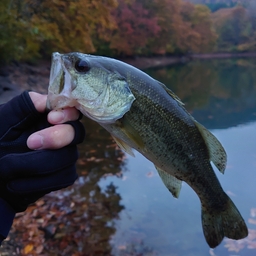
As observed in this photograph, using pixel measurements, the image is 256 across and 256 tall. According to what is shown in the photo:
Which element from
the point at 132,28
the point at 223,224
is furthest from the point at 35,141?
the point at 132,28

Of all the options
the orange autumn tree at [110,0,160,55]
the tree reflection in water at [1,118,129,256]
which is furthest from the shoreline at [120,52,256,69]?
the tree reflection in water at [1,118,129,256]

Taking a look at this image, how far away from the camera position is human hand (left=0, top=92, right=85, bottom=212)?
213 cm

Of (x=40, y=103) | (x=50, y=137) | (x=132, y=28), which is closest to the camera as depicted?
(x=50, y=137)

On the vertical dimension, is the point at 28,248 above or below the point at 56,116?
below

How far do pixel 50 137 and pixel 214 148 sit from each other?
1286 mm

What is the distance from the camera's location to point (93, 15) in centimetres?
1504

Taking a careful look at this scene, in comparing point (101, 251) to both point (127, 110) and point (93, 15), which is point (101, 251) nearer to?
point (127, 110)

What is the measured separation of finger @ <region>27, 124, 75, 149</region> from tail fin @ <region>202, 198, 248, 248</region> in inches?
56.1

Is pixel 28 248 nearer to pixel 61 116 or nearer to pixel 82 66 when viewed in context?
pixel 61 116

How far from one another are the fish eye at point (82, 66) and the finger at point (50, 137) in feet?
1.33

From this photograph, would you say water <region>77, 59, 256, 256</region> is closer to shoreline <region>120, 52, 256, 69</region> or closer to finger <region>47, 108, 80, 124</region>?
finger <region>47, 108, 80, 124</region>

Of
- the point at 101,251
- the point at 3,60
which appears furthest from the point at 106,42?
the point at 101,251

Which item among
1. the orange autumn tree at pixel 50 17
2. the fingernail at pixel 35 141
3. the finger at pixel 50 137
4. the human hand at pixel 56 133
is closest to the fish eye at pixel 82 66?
the human hand at pixel 56 133

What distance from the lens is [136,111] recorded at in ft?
7.12
